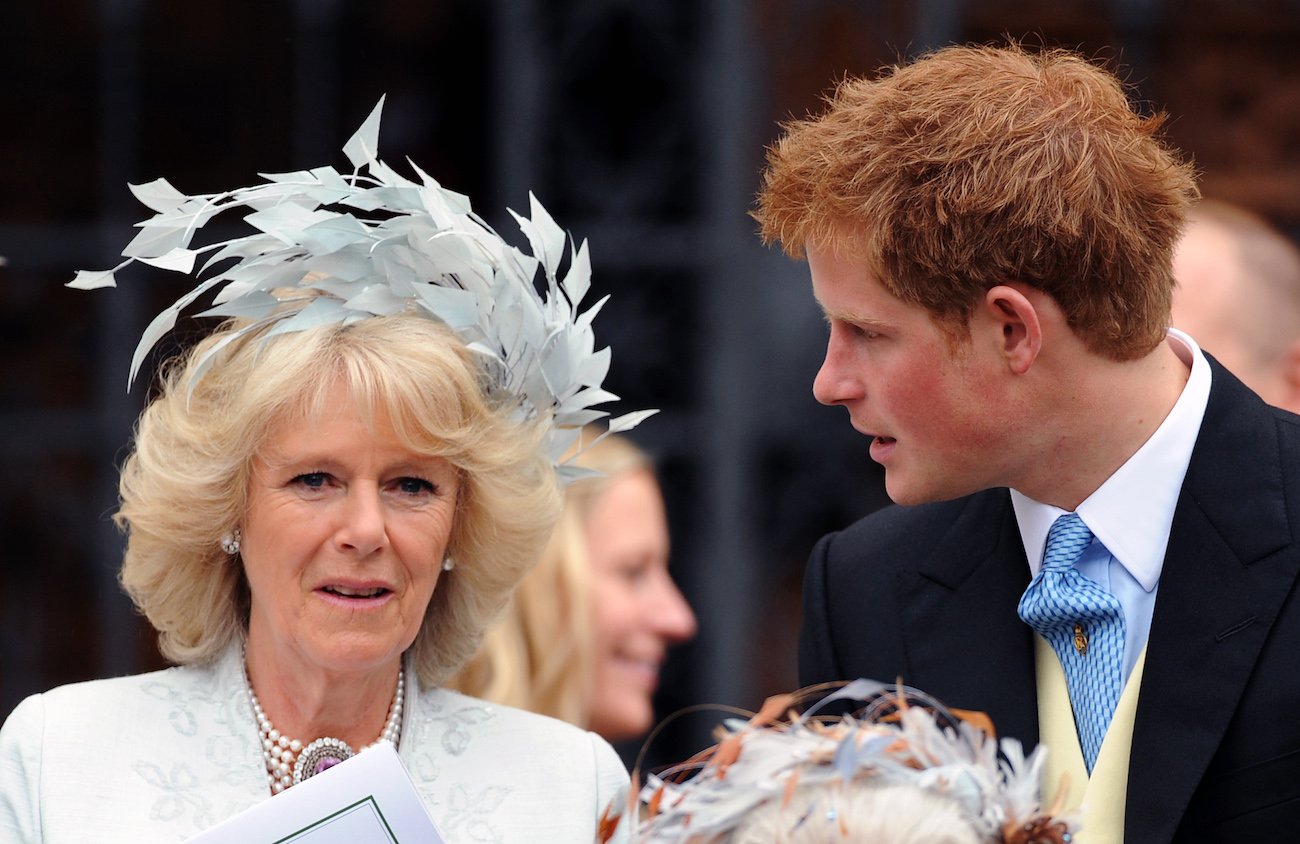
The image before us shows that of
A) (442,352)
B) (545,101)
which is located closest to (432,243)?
(442,352)

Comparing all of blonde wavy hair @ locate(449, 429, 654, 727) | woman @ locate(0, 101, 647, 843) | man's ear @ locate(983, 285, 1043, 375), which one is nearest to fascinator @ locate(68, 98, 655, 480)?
woman @ locate(0, 101, 647, 843)

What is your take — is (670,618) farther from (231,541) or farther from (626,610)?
(231,541)

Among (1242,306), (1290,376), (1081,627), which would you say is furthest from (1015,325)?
(1290,376)

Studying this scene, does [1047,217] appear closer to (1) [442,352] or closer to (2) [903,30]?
(1) [442,352]

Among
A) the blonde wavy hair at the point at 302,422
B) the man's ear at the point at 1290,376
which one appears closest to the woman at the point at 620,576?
the blonde wavy hair at the point at 302,422

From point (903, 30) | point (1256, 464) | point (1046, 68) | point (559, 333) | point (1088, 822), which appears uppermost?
point (903, 30)

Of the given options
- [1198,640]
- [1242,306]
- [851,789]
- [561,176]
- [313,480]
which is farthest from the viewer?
[561,176]

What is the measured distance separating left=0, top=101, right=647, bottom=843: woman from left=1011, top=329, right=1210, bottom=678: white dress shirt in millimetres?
838

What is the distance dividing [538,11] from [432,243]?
111 inches

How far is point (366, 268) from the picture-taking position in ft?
9.93

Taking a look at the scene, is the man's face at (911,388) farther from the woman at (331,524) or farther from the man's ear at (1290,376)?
the man's ear at (1290,376)

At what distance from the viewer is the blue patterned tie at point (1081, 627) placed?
290 centimetres

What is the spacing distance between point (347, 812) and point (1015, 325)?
121 centimetres

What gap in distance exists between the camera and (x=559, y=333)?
3096mm
